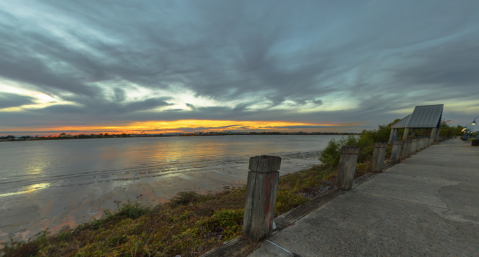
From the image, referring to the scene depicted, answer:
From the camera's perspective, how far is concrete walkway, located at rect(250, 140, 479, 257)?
7.46 ft

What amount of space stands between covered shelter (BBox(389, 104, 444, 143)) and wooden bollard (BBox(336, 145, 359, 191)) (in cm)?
2596

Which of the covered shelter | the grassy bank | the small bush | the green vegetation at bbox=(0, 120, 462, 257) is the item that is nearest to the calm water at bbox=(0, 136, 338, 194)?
the small bush

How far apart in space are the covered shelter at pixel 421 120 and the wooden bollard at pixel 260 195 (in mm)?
29071

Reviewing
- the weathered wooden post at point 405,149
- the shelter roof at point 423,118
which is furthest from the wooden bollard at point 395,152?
the shelter roof at point 423,118

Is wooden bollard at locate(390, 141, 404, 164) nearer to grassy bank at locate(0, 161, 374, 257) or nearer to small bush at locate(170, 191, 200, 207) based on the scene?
grassy bank at locate(0, 161, 374, 257)

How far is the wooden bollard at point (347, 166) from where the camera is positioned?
14.8ft

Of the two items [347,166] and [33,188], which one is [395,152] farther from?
[33,188]

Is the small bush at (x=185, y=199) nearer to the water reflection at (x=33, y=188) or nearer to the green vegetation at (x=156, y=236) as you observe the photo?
the green vegetation at (x=156, y=236)

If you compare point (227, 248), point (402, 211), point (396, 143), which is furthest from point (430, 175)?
point (227, 248)

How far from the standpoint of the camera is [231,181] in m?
11.8

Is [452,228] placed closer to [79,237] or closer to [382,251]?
[382,251]

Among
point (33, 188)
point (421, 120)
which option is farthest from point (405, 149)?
point (421, 120)

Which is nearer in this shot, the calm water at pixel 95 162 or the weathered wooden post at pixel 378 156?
the weathered wooden post at pixel 378 156

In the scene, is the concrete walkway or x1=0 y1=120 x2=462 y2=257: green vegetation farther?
x1=0 y1=120 x2=462 y2=257: green vegetation
